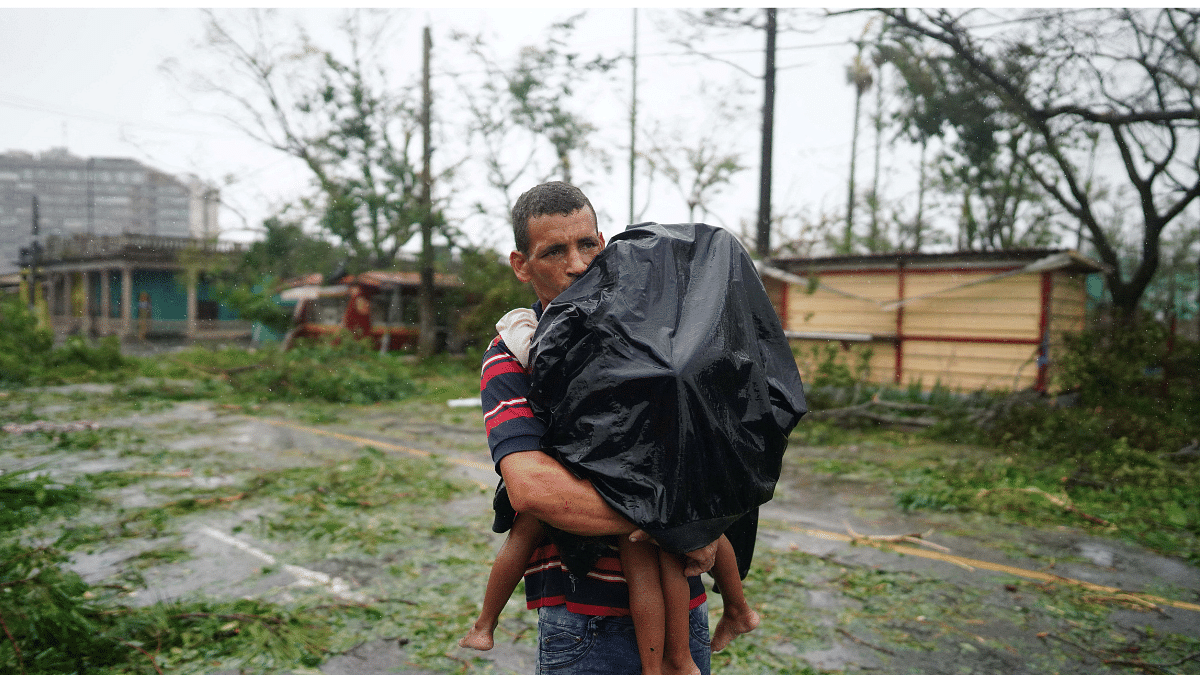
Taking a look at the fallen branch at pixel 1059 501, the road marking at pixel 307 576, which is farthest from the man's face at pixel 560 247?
the fallen branch at pixel 1059 501

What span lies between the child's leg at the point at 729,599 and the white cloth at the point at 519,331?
2.32 feet

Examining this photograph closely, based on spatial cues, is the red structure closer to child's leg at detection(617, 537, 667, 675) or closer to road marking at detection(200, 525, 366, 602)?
road marking at detection(200, 525, 366, 602)

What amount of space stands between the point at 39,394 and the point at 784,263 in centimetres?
1448

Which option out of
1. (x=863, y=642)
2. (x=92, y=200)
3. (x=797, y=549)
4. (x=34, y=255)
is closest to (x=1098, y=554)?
(x=797, y=549)

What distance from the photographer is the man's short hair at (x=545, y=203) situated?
1.64 metres

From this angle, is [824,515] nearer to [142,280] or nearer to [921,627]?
[921,627]

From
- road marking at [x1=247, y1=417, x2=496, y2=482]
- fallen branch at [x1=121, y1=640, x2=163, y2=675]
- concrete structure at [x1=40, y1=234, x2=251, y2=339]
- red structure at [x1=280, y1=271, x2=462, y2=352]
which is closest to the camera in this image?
fallen branch at [x1=121, y1=640, x2=163, y2=675]

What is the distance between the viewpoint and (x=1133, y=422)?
27.8ft

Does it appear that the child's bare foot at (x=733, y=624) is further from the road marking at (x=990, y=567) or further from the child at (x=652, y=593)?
the road marking at (x=990, y=567)

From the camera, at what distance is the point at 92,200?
1325 cm

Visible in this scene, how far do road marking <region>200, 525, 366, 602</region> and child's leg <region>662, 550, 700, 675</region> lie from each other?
3.41m

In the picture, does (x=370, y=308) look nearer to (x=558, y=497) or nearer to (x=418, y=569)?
(x=418, y=569)

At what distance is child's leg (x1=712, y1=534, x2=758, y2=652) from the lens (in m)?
1.80

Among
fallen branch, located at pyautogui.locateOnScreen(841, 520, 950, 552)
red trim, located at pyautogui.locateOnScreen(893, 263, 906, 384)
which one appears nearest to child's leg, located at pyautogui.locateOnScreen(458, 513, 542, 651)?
fallen branch, located at pyautogui.locateOnScreen(841, 520, 950, 552)
